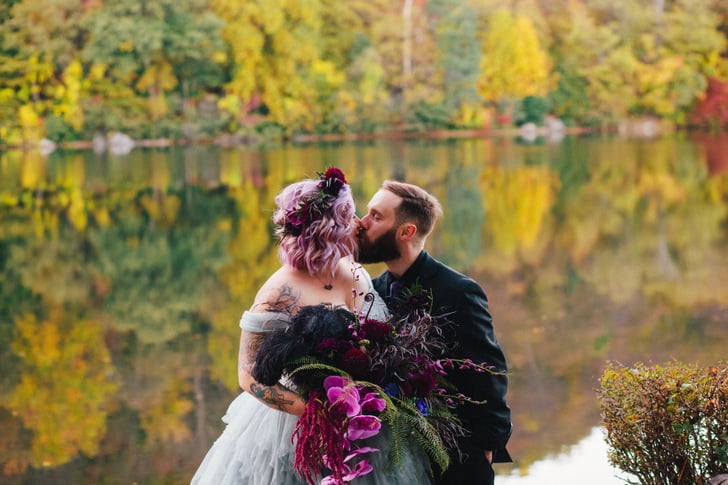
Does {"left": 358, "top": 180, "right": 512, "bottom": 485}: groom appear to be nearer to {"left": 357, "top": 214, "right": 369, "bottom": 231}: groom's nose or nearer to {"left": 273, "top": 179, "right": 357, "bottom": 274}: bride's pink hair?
{"left": 357, "top": 214, "right": 369, "bottom": 231}: groom's nose

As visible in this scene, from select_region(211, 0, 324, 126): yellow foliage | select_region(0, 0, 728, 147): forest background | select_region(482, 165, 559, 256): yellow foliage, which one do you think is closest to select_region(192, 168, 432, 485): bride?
select_region(482, 165, 559, 256): yellow foliage

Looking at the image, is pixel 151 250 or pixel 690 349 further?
pixel 151 250

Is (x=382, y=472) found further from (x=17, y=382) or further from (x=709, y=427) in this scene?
(x=17, y=382)

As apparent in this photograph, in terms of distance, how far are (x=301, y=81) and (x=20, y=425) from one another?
34.7 metres

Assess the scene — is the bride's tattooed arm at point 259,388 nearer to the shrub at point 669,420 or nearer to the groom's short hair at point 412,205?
the groom's short hair at point 412,205

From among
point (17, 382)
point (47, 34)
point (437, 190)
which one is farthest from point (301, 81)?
point (17, 382)

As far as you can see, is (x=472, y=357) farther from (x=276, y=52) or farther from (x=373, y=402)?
(x=276, y=52)

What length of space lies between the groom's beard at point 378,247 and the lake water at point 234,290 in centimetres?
91

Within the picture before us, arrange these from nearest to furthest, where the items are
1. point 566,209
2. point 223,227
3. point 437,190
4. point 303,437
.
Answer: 1. point 303,437
2. point 223,227
3. point 566,209
4. point 437,190

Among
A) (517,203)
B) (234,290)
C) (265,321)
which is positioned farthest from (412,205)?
(517,203)

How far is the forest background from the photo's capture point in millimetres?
36688

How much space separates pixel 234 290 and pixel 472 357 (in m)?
7.70

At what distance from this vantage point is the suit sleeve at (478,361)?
2.29 meters

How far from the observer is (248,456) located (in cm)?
218
